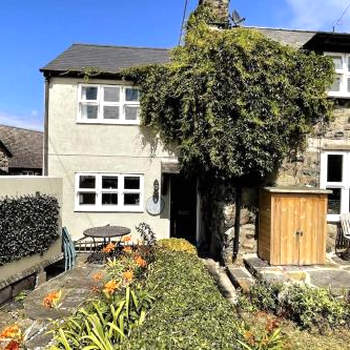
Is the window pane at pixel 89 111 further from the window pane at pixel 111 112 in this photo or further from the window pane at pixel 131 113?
the window pane at pixel 131 113

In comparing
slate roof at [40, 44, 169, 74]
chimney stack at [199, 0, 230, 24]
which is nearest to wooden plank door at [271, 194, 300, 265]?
chimney stack at [199, 0, 230, 24]

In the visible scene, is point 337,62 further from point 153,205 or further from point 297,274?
point 153,205

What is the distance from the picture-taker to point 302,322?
6492 mm

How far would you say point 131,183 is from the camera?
14117mm

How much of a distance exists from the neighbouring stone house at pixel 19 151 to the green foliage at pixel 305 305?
84.2 feet

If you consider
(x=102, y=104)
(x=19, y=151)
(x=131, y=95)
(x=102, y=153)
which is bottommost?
(x=102, y=153)

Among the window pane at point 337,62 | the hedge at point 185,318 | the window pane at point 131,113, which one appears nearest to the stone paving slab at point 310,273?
the hedge at point 185,318

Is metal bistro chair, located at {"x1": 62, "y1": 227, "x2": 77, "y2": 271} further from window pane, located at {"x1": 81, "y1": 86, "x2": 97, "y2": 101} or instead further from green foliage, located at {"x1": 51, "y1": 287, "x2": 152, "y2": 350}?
green foliage, located at {"x1": 51, "y1": 287, "x2": 152, "y2": 350}

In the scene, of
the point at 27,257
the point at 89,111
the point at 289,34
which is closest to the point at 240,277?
the point at 27,257

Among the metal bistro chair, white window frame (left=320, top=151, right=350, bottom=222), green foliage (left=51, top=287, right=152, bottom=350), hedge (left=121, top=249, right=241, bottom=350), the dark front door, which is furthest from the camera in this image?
the dark front door

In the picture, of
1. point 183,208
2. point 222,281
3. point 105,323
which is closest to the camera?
point 105,323

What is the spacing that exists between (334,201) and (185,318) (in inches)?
323

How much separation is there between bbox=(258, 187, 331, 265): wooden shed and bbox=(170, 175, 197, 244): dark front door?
20.7 feet

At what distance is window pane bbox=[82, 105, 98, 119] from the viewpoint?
45.8 feet
